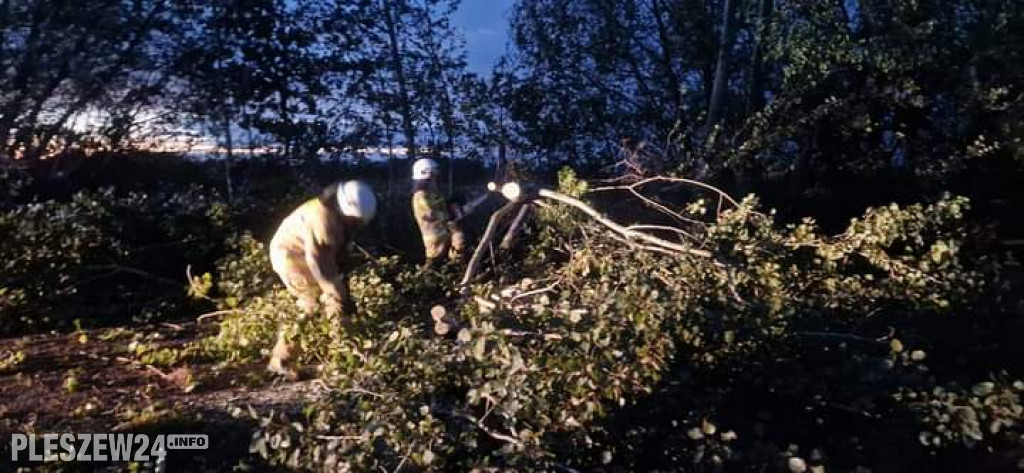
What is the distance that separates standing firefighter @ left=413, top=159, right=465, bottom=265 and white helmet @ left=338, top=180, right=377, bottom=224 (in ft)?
6.35

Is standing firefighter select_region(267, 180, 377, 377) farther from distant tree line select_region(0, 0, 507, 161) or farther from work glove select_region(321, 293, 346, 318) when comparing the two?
distant tree line select_region(0, 0, 507, 161)

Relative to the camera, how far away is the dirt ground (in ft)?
17.1

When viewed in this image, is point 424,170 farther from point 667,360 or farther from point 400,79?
point 667,360

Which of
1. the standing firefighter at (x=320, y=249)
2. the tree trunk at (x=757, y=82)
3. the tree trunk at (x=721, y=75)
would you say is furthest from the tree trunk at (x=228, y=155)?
the tree trunk at (x=757, y=82)

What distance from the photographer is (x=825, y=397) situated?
16.6ft

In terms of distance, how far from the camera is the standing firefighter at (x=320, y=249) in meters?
5.79

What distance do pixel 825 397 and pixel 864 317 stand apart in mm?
1327

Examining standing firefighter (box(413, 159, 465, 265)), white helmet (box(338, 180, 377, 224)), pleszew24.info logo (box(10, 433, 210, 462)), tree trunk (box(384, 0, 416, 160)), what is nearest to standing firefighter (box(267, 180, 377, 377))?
white helmet (box(338, 180, 377, 224))

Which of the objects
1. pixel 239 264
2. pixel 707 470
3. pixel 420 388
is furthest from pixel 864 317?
pixel 239 264

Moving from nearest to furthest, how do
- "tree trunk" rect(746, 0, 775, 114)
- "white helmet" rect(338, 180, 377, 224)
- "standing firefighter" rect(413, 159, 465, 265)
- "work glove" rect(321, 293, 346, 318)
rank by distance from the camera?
"white helmet" rect(338, 180, 377, 224) → "work glove" rect(321, 293, 346, 318) → "standing firefighter" rect(413, 159, 465, 265) → "tree trunk" rect(746, 0, 775, 114)

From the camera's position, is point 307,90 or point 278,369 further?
point 307,90

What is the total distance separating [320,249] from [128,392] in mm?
1492

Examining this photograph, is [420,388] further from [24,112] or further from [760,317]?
[24,112]

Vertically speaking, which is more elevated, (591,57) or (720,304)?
(591,57)
